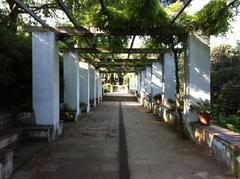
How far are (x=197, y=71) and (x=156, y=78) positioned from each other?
39.9ft

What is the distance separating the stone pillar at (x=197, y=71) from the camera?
10.8m

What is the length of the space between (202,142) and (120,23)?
372 cm

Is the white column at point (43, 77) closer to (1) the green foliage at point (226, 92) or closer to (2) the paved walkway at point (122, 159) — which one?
(2) the paved walkway at point (122, 159)

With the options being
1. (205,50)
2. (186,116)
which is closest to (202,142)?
(186,116)

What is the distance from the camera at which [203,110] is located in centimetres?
1020

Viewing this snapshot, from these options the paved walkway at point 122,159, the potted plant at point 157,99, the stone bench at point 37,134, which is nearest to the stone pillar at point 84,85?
the potted plant at point 157,99

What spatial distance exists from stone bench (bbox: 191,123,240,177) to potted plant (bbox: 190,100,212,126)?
0.18 meters

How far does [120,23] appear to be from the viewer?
34.5 ft

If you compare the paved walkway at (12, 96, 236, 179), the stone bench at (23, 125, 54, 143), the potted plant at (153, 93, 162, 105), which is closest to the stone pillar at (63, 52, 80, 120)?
the potted plant at (153, 93, 162, 105)

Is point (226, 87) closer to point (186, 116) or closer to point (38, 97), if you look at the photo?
point (186, 116)

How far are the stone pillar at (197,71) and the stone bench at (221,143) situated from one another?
0.92 metres

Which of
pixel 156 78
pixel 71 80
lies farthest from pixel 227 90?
pixel 156 78

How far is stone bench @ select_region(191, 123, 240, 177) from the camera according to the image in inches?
266

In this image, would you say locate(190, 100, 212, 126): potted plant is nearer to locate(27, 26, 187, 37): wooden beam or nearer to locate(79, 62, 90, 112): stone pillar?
locate(27, 26, 187, 37): wooden beam
